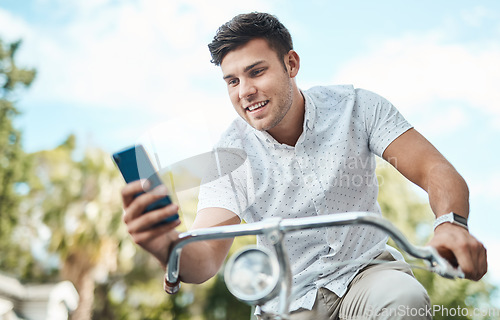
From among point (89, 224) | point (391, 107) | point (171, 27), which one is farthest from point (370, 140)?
point (171, 27)

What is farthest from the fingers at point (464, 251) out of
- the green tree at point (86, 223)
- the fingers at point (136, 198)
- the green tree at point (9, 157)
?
the green tree at point (9, 157)

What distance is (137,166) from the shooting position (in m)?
1.61

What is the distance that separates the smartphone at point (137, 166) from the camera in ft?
5.22

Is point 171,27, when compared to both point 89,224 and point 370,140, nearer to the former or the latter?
point 89,224

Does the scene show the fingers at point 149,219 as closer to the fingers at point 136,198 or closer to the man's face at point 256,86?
the fingers at point 136,198

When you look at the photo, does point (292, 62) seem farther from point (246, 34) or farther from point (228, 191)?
point (228, 191)

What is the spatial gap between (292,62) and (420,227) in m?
18.3

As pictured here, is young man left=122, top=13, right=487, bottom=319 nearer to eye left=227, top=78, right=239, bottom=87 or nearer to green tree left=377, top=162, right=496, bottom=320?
eye left=227, top=78, right=239, bottom=87

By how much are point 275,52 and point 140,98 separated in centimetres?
3456

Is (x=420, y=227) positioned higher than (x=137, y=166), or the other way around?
(x=137, y=166)

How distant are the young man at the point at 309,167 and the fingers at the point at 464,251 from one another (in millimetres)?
Result: 256

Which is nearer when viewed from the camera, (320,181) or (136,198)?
(136,198)

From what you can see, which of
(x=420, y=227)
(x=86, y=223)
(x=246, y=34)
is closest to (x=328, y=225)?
(x=246, y=34)

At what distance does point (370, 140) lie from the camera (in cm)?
255
